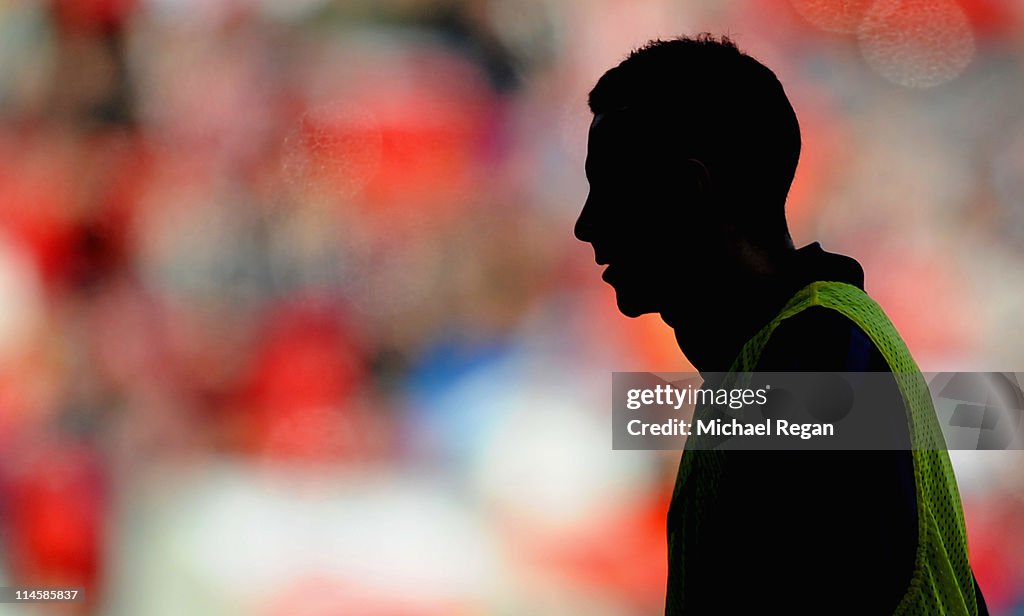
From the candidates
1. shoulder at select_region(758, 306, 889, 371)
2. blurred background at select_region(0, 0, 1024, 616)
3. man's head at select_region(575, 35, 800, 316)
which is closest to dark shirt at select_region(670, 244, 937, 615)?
shoulder at select_region(758, 306, 889, 371)

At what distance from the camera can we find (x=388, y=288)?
218 cm

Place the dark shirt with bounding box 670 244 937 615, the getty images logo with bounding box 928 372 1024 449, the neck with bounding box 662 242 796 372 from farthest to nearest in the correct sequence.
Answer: the getty images logo with bounding box 928 372 1024 449
the neck with bounding box 662 242 796 372
the dark shirt with bounding box 670 244 937 615

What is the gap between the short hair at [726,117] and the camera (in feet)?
2.15

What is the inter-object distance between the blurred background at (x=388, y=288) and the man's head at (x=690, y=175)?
147 cm

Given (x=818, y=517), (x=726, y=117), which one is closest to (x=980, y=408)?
(x=726, y=117)

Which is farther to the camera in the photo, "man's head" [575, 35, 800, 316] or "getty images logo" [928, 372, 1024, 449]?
"getty images logo" [928, 372, 1024, 449]

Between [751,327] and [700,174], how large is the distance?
0.11 meters

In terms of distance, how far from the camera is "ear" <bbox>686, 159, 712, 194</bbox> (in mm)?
651

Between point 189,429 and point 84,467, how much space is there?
27cm

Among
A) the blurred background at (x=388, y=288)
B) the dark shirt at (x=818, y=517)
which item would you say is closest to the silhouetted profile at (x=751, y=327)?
the dark shirt at (x=818, y=517)

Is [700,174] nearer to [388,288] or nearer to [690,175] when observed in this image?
[690,175]

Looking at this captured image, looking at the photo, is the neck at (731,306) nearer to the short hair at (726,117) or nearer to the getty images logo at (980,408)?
the short hair at (726,117)

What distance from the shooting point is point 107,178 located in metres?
2.33

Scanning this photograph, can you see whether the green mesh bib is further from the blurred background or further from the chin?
the blurred background
